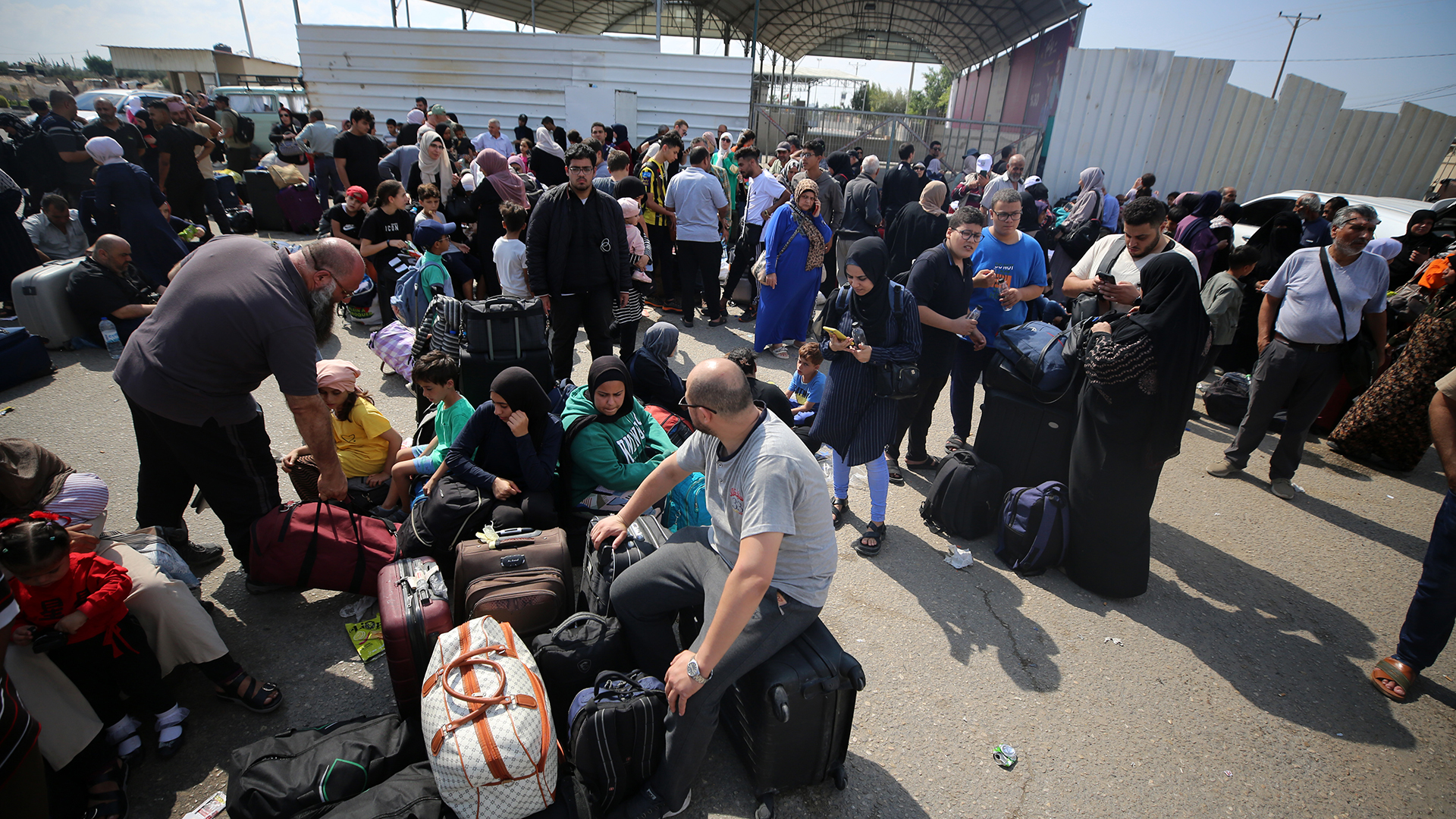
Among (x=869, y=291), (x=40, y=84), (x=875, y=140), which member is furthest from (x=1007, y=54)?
(x=40, y=84)

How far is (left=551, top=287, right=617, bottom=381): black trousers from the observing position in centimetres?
550

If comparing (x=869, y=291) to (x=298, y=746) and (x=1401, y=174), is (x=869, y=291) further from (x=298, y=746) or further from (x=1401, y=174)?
(x=1401, y=174)

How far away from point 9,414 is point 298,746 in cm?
513

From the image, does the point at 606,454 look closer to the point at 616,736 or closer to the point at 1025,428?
the point at 616,736

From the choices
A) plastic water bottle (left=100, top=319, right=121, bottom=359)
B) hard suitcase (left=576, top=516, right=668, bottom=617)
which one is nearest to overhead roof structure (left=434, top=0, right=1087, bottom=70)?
plastic water bottle (left=100, top=319, right=121, bottom=359)

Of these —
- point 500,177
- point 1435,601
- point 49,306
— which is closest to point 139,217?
point 49,306

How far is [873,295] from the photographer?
159 inches

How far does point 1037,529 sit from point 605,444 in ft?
8.74

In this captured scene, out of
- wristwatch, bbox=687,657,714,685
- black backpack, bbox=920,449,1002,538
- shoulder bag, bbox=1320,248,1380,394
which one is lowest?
black backpack, bbox=920,449,1002,538

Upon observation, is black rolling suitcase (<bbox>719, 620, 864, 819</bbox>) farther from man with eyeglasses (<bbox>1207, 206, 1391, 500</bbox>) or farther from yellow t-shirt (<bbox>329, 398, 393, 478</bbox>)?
man with eyeglasses (<bbox>1207, 206, 1391, 500</bbox>)

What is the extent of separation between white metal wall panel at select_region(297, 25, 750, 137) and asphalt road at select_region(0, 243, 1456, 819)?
594 inches

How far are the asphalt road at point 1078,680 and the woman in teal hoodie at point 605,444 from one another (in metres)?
1.32

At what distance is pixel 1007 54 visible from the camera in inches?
812

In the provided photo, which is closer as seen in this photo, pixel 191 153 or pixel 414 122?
pixel 191 153
